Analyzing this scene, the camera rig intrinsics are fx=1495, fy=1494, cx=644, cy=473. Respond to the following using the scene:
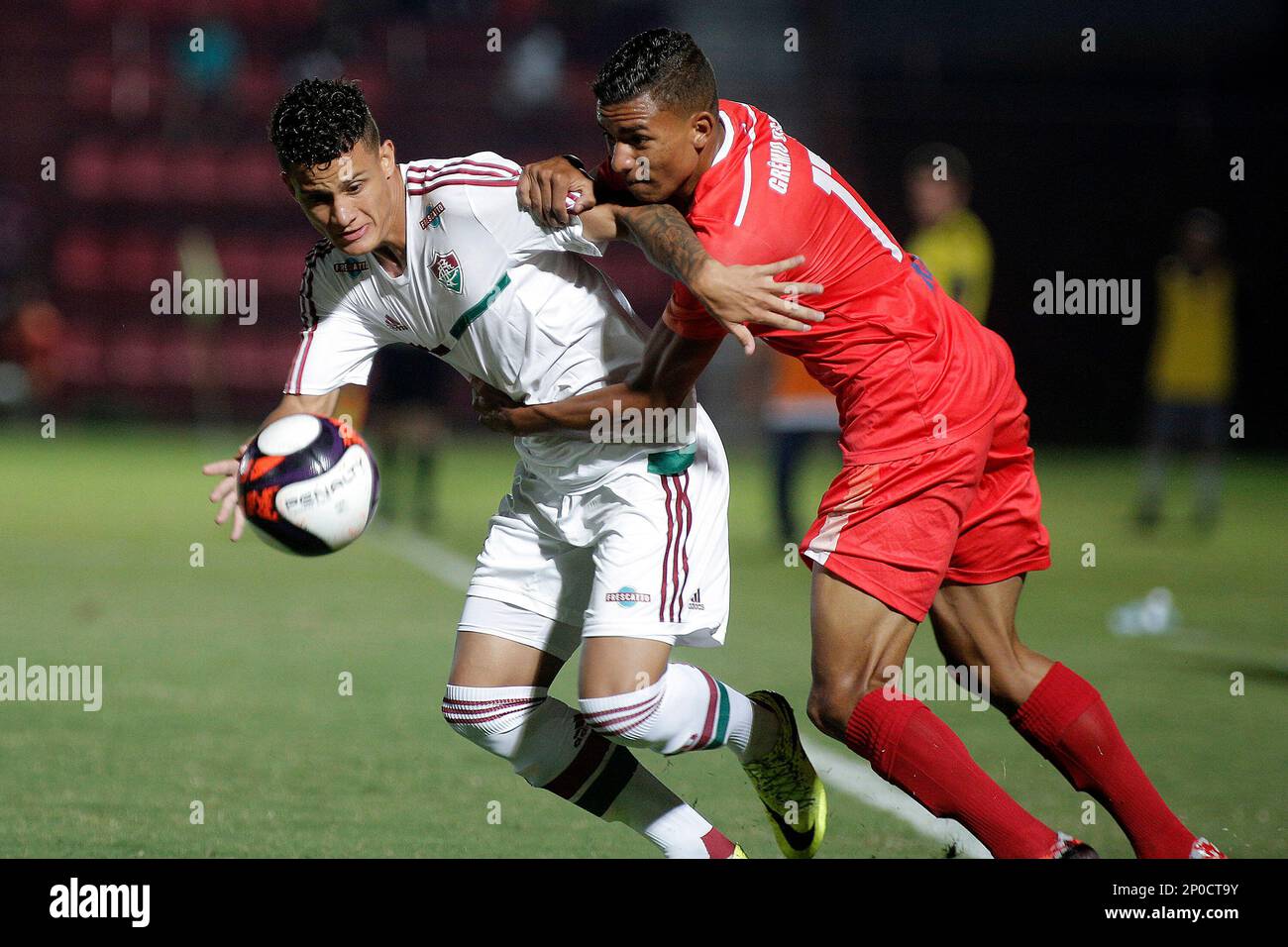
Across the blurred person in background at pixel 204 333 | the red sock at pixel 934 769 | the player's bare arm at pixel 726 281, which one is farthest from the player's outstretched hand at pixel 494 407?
the blurred person in background at pixel 204 333

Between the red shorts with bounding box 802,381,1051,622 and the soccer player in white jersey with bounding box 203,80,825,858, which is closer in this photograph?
the red shorts with bounding box 802,381,1051,622

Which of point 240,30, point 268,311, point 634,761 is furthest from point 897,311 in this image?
point 240,30

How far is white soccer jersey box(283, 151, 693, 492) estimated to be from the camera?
3527 mm

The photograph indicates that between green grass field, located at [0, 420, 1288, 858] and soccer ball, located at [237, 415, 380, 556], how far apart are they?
0.91 metres

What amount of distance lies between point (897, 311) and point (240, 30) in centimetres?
2024

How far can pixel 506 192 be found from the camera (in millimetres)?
3557

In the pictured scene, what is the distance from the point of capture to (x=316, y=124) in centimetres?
336

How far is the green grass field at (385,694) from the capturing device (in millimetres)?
4086

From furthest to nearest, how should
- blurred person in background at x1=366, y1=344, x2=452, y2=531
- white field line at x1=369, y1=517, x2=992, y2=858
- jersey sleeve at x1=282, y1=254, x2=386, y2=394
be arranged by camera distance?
blurred person in background at x1=366, y1=344, x2=452, y2=531
white field line at x1=369, y1=517, x2=992, y2=858
jersey sleeve at x1=282, y1=254, x2=386, y2=394

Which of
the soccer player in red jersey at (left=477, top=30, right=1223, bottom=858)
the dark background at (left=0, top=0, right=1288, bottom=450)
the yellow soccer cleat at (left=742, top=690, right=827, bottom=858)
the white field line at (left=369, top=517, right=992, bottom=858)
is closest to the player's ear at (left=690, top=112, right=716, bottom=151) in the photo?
the soccer player in red jersey at (left=477, top=30, right=1223, bottom=858)

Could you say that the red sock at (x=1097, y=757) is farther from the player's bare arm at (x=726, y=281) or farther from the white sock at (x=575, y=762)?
the player's bare arm at (x=726, y=281)

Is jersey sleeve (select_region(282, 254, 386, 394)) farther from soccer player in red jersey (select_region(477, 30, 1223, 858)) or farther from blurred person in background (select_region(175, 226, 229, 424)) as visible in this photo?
blurred person in background (select_region(175, 226, 229, 424))

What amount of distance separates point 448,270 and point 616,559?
2.59 ft

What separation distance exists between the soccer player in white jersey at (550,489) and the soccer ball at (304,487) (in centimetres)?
12
